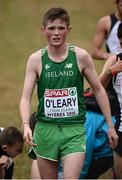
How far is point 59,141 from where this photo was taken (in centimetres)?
730

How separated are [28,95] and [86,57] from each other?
0.58m

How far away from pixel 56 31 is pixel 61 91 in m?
0.50

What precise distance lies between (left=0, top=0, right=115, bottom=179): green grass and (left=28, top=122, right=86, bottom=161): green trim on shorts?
3.08m

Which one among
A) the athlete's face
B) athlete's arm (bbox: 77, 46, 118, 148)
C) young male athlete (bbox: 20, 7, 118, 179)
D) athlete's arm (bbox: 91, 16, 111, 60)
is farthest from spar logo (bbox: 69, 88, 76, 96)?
athlete's arm (bbox: 91, 16, 111, 60)

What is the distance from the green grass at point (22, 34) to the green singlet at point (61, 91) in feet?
10.1

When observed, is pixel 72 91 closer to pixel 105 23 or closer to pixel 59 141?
pixel 59 141

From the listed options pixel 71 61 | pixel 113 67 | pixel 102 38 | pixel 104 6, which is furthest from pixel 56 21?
pixel 104 6

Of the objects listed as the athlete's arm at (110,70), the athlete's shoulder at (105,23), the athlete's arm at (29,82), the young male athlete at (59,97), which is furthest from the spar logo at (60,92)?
the athlete's shoulder at (105,23)

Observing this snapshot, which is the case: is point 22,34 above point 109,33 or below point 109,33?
above

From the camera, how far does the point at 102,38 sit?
34.7ft

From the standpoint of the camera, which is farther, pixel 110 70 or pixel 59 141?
pixel 110 70

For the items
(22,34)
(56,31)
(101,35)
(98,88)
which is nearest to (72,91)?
(98,88)

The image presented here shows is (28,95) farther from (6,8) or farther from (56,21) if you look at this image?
(6,8)

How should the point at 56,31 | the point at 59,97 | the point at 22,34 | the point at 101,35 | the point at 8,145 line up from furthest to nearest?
the point at 22,34 → the point at 101,35 → the point at 8,145 → the point at 59,97 → the point at 56,31
